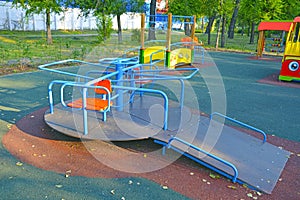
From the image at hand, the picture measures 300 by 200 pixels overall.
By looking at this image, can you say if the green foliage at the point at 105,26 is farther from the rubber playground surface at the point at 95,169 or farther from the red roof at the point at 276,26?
the rubber playground surface at the point at 95,169

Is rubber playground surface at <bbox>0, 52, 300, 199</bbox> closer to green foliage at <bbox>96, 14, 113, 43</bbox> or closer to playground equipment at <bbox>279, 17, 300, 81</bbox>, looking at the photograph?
playground equipment at <bbox>279, 17, 300, 81</bbox>

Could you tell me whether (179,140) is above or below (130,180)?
above

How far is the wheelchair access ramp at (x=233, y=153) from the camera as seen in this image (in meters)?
2.86

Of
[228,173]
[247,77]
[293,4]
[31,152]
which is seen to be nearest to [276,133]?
[228,173]

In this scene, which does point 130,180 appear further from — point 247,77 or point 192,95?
point 247,77

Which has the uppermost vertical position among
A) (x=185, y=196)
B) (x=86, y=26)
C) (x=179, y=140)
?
(x=86, y=26)

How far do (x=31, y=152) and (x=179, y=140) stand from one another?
5.93 feet

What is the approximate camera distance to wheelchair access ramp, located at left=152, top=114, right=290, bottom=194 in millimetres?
2861

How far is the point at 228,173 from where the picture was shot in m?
2.86

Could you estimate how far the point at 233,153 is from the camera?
329 centimetres

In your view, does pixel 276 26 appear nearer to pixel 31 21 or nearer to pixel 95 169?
pixel 95 169

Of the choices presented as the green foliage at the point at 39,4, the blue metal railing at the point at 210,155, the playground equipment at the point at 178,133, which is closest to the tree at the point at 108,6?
the green foliage at the point at 39,4

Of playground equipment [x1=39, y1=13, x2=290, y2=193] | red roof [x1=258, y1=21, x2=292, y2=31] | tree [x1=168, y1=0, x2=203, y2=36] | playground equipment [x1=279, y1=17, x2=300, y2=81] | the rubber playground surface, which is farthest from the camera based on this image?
tree [x1=168, y1=0, x2=203, y2=36]

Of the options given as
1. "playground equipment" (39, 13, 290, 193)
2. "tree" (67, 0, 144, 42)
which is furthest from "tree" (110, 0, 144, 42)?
"playground equipment" (39, 13, 290, 193)
